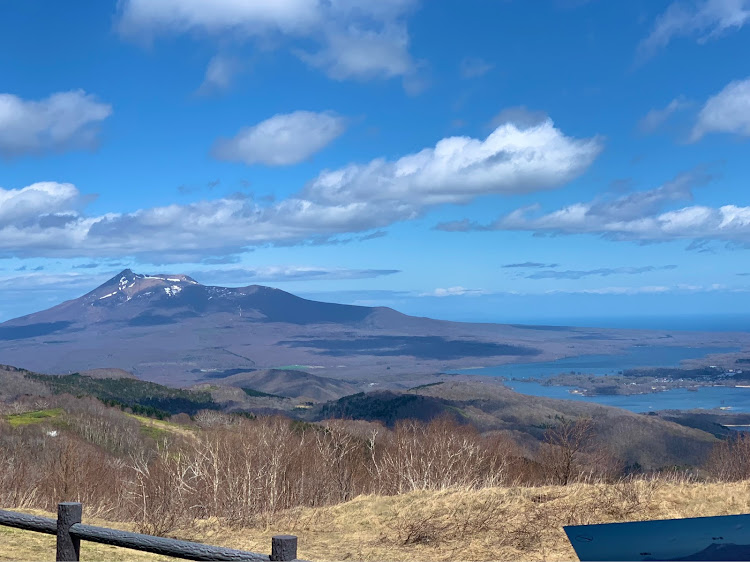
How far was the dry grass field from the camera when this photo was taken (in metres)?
14.7

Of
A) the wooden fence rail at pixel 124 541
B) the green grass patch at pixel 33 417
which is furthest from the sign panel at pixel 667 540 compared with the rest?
the green grass patch at pixel 33 417

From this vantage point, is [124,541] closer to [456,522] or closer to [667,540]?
[667,540]

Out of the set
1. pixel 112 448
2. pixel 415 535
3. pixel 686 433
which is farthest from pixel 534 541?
pixel 686 433

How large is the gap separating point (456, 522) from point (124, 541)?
10.4 metres

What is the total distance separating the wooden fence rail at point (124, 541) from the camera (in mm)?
7109

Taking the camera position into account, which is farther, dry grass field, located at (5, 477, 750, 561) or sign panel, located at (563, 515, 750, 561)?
dry grass field, located at (5, 477, 750, 561)

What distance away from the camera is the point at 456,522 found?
16.9 m

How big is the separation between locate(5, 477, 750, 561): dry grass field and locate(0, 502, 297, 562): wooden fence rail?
5.07m

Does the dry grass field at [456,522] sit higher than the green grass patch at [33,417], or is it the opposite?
the dry grass field at [456,522]

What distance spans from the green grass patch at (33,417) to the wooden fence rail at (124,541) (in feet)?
422

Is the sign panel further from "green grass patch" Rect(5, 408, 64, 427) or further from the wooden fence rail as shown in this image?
"green grass patch" Rect(5, 408, 64, 427)

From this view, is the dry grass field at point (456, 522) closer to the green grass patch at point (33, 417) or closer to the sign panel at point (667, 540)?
the sign panel at point (667, 540)

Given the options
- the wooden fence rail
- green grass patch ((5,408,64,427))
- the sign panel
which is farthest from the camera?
green grass patch ((5,408,64,427))

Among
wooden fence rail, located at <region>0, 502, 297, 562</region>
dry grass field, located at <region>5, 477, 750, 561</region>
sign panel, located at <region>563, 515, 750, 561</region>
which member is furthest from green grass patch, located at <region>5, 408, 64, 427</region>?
sign panel, located at <region>563, 515, 750, 561</region>
